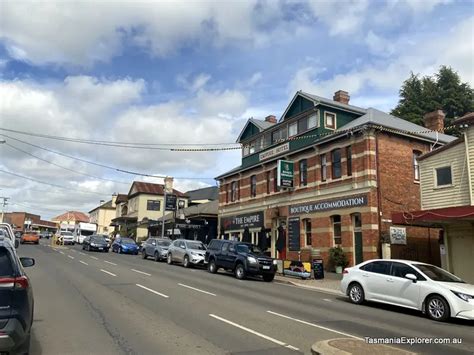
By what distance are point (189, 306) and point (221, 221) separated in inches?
1107

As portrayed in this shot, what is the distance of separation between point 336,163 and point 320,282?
8.39 meters

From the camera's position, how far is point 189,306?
11297 mm

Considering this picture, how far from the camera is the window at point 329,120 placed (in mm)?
28016

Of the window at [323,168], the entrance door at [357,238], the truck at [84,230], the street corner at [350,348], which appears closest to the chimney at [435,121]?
the window at [323,168]

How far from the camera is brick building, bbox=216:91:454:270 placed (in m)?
24.0

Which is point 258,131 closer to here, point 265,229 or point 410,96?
point 265,229

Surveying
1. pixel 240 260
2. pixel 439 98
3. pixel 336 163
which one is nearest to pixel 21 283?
A: pixel 240 260

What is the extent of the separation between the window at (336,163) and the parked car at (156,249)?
12781mm

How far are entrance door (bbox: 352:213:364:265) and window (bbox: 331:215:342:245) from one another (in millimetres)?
1254

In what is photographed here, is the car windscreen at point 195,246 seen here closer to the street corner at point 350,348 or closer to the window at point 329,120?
the window at point 329,120

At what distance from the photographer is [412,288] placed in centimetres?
1230

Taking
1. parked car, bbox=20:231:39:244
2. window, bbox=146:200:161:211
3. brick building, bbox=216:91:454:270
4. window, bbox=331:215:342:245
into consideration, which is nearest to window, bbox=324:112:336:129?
brick building, bbox=216:91:454:270

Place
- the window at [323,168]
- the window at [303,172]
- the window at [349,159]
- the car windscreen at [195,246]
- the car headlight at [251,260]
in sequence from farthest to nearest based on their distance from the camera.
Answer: the window at [303,172], the window at [323,168], the car windscreen at [195,246], the window at [349,159], the car headlight at [251,260]

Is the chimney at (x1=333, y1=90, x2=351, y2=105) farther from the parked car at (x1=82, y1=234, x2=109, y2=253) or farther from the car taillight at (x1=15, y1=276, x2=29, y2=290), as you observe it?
the car taillight at (x1=15, y1=276, x2=29, y2=290)
